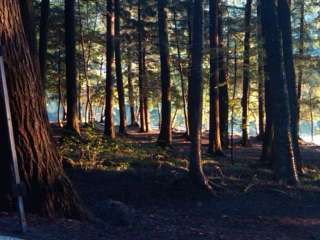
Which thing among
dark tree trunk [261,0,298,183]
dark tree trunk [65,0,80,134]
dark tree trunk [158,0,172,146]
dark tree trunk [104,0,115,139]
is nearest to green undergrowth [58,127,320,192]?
dark tree trunk [261,0,298,183]

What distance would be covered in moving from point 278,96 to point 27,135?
910 cm

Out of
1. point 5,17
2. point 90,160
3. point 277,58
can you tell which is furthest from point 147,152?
point 5,17

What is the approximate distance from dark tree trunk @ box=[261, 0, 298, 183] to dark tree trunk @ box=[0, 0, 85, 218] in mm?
8658

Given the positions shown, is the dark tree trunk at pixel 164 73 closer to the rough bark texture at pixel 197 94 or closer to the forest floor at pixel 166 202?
the forest floor at pixel 166 202

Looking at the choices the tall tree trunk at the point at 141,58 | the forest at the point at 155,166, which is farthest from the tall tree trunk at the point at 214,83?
the tall tree trunk at the point at 141,58

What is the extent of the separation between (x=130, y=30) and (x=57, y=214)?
25828 mm

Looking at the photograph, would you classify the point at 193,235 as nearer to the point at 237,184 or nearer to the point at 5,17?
the point at 5,17

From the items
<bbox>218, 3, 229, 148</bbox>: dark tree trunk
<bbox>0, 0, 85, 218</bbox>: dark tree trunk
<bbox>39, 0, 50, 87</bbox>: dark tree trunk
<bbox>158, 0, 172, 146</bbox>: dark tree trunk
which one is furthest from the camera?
<bbox>218, 3, 229, 148</bbox>: dark tree trunk

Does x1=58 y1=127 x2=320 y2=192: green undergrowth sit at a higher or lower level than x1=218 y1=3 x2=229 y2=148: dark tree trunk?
lower

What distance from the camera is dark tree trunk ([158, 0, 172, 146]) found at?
2016cm

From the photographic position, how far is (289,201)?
13.2 m

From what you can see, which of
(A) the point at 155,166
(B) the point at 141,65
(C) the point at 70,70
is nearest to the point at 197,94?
(A) the point at 155,166

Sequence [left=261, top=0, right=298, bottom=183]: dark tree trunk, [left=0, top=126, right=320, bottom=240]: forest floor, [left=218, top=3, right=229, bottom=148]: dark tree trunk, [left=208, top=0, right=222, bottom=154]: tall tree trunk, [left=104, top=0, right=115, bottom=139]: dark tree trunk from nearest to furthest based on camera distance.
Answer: [left=0, top=126, right=320, bottom=240]: forest floor, [left=261, top=0, right=298, bottom=183]: dark tree trunk, [left=208, top=0, right=222, bottom=154]: tall tree trunk, [left=218, top=3, right=229, bottom=148]: dark tree trunk, [left=104, top=0, right=115, bottom=139]: dark tree trunk

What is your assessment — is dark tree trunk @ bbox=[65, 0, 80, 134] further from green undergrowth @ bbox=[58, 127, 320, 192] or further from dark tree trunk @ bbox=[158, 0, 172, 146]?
dark tree trunk @ bbox=[158, 0, 172, 146]
